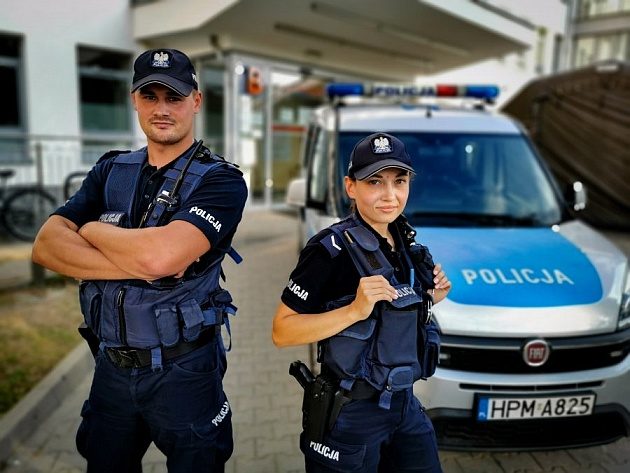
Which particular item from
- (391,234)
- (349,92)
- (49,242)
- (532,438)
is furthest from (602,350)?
(349,92)

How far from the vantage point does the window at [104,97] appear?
9.66m

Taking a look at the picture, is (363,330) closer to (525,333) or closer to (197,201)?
(197,201)

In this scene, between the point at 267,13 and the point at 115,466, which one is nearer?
the point at 115,466

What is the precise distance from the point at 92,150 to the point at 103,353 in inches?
316

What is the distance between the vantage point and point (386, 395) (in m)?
1.63

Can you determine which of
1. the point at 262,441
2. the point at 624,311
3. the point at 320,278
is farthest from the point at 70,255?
the point at 624,311

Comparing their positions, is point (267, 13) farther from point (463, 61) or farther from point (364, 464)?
point (364, 464)

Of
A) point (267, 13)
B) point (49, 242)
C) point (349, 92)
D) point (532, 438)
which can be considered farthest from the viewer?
point (267, 13)

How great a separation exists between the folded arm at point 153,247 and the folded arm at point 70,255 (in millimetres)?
32


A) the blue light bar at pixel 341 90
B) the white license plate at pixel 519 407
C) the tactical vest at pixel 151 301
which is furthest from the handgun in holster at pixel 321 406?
the blue light bar at pixel 341 90

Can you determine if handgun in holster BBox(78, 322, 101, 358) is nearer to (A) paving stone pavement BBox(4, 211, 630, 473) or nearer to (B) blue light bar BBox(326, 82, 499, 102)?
(A) paving stone pavement BBox(4, 211, 630, 473)

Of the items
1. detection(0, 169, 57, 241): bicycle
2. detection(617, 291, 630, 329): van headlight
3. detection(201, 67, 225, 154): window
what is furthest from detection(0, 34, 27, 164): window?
detection(617, 291, 630, 329): van headlight

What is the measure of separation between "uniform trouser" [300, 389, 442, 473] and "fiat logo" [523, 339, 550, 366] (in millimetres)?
880

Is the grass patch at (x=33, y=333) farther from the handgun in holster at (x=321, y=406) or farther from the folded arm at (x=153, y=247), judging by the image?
the handgun in holster at (x=321, y=406)
